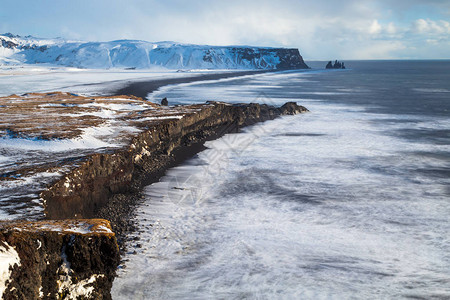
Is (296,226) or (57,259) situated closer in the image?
(57,259)

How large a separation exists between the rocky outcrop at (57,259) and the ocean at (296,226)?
1649 millimetres

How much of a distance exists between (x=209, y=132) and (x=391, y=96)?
39.8 meters

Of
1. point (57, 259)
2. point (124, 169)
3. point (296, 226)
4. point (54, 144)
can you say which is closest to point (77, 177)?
point (124, 169)

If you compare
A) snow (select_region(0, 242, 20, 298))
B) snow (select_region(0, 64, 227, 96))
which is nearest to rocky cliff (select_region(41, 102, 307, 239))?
snow (select_region(0, 242, 20, 298))

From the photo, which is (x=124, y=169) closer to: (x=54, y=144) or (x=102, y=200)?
(x=102, y=200)

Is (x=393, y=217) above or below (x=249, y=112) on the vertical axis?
below

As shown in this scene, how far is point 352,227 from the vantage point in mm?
11914

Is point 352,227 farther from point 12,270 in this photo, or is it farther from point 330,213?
point 12,270

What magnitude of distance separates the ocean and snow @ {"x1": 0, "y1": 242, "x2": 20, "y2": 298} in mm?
3125

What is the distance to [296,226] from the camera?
39.4ft

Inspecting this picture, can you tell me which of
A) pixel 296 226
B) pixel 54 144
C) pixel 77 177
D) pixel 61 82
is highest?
pixel 61 82

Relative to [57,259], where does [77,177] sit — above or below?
above

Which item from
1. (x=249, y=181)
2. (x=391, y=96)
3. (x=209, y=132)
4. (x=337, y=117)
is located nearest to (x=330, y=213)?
(x=249, y=181)

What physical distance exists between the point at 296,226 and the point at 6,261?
8.32 metres
